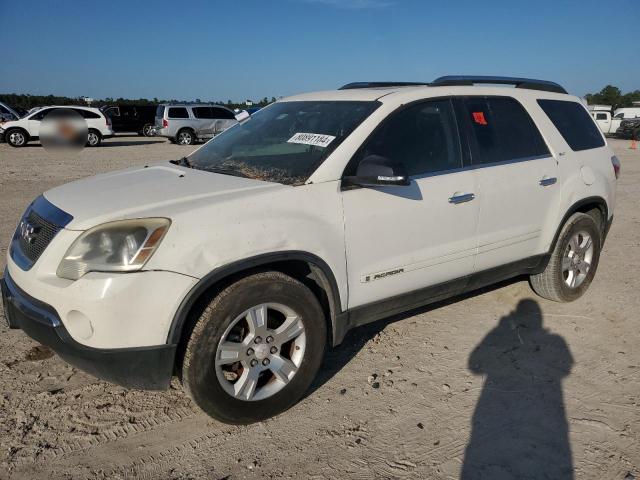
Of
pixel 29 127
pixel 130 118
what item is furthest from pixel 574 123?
pixel 130 118

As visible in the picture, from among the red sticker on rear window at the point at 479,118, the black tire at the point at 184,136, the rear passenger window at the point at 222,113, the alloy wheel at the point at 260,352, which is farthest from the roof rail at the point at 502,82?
the rear passenger window at the point at 222,113

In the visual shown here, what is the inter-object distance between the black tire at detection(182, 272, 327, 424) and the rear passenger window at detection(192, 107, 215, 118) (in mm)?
23003

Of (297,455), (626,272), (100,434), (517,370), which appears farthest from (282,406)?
(626,272)

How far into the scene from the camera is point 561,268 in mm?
4539

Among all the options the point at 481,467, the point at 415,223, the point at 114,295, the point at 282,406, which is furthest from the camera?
the point at 415,223

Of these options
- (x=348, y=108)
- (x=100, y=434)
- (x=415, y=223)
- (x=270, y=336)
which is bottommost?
(x=100, y=434)

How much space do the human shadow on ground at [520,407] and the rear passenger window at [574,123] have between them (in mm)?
1552

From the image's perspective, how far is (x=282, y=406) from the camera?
3021mm

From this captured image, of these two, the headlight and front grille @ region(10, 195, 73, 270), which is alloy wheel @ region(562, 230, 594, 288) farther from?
front grille @ region(10, 195, 73, 270)

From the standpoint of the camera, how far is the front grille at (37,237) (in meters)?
2.71

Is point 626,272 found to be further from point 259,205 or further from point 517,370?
point 259,205

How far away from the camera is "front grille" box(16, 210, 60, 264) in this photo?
2.71 meters

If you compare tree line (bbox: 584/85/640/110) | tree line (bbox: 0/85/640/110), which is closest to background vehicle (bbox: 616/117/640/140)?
tree line (bbox: 0/85/640/110)

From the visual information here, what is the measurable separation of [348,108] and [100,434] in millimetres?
2453
